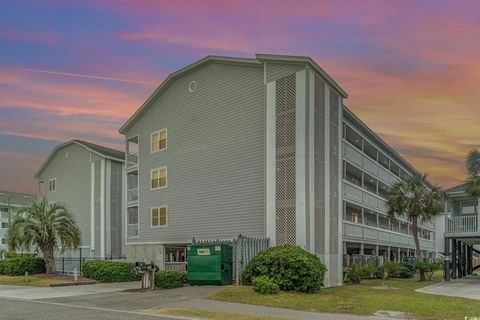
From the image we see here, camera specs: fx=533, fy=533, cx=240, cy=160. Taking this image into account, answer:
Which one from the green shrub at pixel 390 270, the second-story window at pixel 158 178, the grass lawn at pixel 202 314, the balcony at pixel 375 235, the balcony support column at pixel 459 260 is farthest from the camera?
the balcony support column at pixel 459 260

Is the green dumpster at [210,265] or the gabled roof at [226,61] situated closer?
the green dumpster at [210,265]

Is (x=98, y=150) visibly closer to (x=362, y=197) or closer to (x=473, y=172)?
(x=362, y=197)

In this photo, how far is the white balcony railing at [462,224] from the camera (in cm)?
3612

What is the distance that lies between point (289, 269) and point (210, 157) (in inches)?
499

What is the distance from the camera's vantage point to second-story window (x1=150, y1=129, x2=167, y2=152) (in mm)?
37531

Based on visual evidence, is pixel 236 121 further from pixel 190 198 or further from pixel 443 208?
pixel 443 208

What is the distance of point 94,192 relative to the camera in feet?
163

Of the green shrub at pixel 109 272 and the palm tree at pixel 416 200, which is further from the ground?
the palm tree at pixel 416 200

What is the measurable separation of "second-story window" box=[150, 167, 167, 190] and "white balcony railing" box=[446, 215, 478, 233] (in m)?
19.9

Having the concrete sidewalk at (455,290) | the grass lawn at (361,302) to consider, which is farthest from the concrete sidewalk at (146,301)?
the concrete sidewalk at (455,290)

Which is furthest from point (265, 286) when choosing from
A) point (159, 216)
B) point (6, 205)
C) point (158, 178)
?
point (6, 205)

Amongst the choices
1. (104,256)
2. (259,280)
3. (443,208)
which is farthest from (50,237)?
(443,208)

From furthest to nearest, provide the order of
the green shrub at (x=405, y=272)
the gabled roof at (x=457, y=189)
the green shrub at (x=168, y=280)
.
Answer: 1. the gabled roof at (x=457, y=189)
2. the green shrub at (x=405, y=272)
3. the green shrub at (x=168, y=280)

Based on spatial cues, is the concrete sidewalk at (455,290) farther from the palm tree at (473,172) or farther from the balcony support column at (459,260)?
the balcony support column at (459,260)
